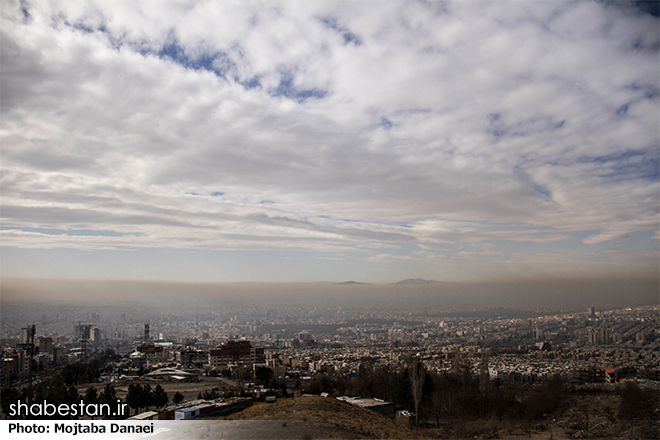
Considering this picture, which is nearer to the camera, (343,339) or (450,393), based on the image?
(450,393)

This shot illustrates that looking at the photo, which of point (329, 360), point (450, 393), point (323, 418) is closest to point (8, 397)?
point (323, 418)

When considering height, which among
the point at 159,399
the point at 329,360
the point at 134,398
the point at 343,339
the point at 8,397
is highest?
the point at 8,397

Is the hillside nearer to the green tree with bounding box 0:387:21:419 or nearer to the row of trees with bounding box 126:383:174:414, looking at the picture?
the row of trees with bounding box 126:383:174:414

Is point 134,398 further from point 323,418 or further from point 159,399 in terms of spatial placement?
point 323,418

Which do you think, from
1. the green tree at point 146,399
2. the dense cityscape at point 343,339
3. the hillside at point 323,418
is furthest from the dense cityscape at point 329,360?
the hillside at point 323,418

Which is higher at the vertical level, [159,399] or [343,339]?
[159,399]

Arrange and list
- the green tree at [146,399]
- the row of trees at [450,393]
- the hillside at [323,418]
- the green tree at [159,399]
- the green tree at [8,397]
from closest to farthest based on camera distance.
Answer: the hillside at [323,418]
the green tree at [8,397]
the green tree at [146,399]
the green tree at [159,399]
the row of trees at [450,393]

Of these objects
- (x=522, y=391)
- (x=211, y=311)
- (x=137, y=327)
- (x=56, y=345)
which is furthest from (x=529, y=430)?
(x=211, y=311)

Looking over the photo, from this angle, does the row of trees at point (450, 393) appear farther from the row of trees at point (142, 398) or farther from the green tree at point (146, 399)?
the green tree at point (146, 399)

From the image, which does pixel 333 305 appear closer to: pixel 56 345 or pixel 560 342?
pixel 560 342

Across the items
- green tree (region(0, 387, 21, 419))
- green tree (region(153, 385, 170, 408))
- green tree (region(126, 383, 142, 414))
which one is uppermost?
green tree (region(0, 387, 21, 419))

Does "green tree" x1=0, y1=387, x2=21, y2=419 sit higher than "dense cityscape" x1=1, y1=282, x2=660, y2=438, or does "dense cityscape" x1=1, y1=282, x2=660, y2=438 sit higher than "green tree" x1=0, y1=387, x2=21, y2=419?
"green tree" x1=0, y1=387, x2=21, y2=419

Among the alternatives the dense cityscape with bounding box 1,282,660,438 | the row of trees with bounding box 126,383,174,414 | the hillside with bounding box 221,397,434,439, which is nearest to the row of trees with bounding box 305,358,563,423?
the dense cityscape with bounding box 1,282,660,438
